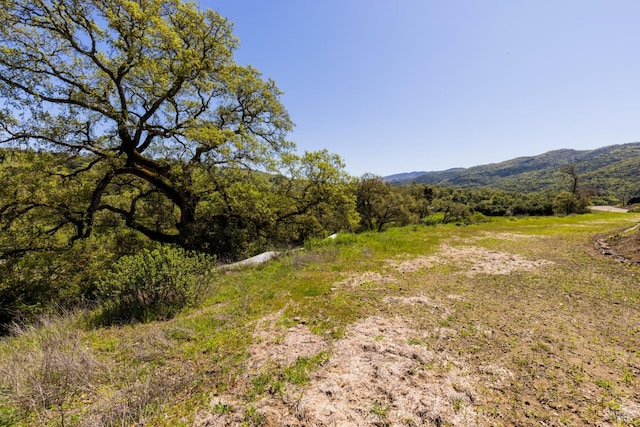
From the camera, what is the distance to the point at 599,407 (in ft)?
10.6

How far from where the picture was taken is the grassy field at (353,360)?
3.20 m

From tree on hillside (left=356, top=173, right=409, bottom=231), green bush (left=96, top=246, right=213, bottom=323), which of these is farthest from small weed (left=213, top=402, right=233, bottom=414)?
tree on hillside (left=356, top=173, right=409, bottom=231)

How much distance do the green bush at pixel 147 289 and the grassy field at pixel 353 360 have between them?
545 mm

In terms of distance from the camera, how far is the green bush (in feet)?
20.8

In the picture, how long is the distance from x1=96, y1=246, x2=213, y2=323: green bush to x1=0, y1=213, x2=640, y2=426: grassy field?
21.5 inches

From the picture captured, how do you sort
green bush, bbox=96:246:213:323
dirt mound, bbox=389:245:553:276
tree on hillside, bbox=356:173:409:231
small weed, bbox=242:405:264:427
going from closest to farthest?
1. small weed, bbox=242:405:264:427
2. green bush, bbox=96:246:213:323
3. dirt mound, bbox=389:245:553:276
4. tree on hillside, bbox=356:173:409:231

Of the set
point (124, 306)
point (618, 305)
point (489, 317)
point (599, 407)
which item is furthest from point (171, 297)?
point (618, 305)

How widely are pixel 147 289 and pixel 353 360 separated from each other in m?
5.51

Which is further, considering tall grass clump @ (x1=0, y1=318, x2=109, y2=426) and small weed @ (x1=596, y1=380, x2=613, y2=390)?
small weed @ (x1=596, y1=380, x2=613, y2=390)

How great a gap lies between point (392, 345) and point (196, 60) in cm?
1448

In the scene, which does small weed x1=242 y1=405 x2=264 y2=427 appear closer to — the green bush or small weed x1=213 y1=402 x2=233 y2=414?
small weed x1=213 y1=402 x2=233 y2=414

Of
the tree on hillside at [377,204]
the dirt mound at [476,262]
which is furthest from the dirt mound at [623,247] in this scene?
the tree on hillside at [377,204]

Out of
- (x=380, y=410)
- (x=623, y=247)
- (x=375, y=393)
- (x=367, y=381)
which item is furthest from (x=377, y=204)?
(x=380, y=410)

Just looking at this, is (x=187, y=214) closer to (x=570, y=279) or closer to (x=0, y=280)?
(x=0, y=280)
